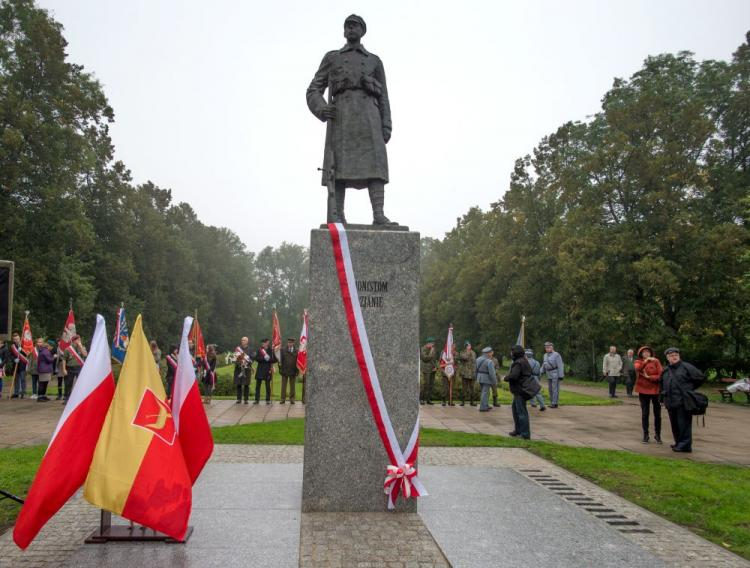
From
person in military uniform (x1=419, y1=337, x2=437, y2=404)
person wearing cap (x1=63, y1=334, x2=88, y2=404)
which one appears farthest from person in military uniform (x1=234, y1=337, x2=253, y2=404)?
person in military uniform (x1=419, y1=337, x2=437, y2=404)

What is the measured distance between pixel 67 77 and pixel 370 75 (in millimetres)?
26773

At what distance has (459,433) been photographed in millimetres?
12203

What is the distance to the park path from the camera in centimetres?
1135

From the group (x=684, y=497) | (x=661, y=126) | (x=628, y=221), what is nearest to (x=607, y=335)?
(x=628, y=221)

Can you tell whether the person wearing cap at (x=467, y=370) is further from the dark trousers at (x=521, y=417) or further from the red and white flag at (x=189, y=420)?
the red and white flag at (x=189, y=420)

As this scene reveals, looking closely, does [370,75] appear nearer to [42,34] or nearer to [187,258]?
[42,34]

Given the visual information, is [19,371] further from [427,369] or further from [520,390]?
[520,390]

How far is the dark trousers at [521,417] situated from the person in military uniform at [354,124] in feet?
21.7

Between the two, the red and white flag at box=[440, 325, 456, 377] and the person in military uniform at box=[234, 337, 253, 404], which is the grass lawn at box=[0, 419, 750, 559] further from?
the red and white flag at box=[440, 325, 456, 377]

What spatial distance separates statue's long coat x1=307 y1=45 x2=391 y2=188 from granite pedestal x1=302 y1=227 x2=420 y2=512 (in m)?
0.92

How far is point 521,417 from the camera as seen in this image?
38.7 feet

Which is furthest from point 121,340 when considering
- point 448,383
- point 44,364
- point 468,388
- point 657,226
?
point 657,226

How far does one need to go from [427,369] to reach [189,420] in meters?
13.6

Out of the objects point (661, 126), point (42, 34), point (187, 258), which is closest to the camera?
point (42, 34)
